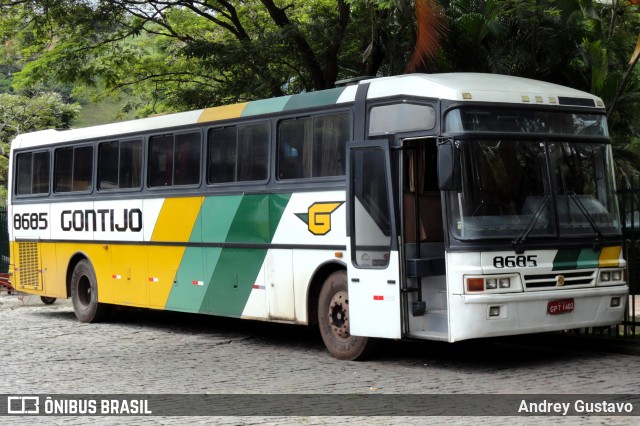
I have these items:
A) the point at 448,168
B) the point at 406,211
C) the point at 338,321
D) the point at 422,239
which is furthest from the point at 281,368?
the point at 448,168

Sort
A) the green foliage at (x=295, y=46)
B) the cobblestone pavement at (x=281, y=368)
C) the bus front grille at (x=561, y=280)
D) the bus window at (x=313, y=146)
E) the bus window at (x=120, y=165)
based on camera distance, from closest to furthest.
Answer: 1. the cobblestone pavement at (x=281, y=368)
2. the bus front grille at (x=561, y=280)
3. the bus window at (x=313, y=146)
4. the bus window at (x=120, y=165)
5. the green foliage at (x=295, y=46)

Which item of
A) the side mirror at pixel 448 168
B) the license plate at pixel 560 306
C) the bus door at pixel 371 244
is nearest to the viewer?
the side mirror at pixel 448 168

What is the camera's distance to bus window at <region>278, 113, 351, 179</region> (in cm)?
1322

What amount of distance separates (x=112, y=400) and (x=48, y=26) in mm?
14619

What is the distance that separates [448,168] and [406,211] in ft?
3.38

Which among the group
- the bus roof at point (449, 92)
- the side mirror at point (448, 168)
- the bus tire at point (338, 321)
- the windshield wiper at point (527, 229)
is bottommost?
the bus tire at point (338, 321)

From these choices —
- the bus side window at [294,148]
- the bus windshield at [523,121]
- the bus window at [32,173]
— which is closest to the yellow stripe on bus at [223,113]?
the bus side window at [294,148]

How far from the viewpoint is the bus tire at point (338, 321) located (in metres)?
13.0

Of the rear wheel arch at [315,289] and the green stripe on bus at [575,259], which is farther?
the rear wheel arch at [315,289]

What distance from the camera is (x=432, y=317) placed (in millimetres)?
12133

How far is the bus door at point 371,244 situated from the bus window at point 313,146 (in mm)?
527

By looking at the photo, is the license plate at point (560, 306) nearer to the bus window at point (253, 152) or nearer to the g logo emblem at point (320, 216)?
the g logo emblem at point (320, 216)

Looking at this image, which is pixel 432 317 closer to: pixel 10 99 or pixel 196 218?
pixel 196 218

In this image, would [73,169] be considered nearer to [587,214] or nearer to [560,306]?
[587,214]
